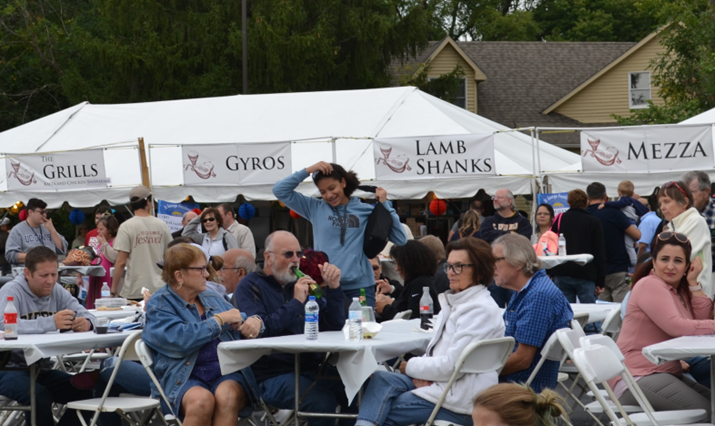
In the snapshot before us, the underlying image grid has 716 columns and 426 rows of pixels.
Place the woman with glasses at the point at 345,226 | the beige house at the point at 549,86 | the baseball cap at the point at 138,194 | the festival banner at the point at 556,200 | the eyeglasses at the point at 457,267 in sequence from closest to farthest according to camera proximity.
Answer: the eyeglasses at the point at 457,267
the woman with glasses at the point at 345,226
the baseball cap at the point at 138,194
the festival banner at the point at 556,200
the beige house at the point at 549,86

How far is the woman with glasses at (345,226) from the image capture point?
6926 millimetres

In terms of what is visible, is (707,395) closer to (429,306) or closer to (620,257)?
(429,306)

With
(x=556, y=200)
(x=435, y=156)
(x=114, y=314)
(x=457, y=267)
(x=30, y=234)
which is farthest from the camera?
(x=556, y=200)

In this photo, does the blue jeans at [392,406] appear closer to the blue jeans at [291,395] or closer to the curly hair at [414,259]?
the blue jeans at [291,395]

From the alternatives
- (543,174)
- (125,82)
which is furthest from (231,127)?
(125,82)

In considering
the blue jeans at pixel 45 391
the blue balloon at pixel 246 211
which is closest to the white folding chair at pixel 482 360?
the blue jeans at pixel 45 391

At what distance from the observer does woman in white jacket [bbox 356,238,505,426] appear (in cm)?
477

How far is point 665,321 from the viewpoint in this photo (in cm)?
516

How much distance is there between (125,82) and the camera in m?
27.5

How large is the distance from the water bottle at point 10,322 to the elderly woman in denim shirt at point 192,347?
1.00 meters

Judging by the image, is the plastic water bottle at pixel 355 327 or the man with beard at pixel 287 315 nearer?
the plastic water bottle at pixel 355 327

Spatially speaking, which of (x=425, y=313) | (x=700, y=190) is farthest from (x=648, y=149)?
(x=425, y=313)

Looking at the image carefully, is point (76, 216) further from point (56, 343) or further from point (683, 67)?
point (683, 67)

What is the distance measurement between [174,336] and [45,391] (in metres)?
1.32
